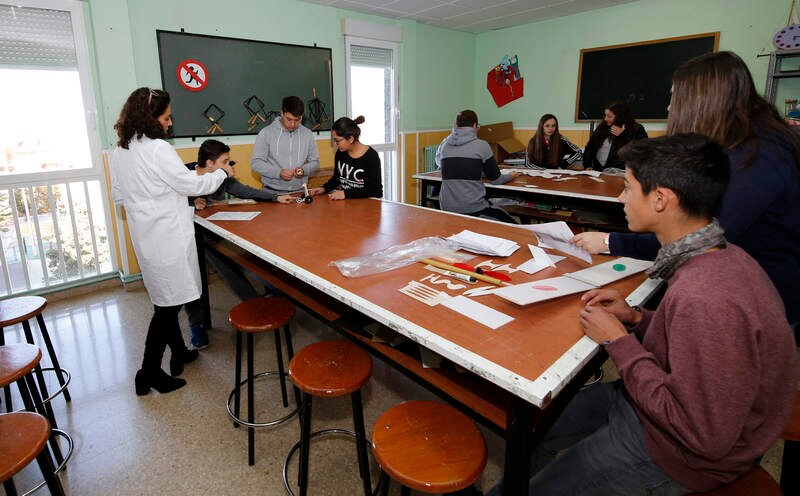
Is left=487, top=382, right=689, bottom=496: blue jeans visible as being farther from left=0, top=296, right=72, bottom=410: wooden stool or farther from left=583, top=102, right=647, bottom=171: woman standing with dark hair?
left=583, top=102, right=647, bottom=171: woman standing with dark hair

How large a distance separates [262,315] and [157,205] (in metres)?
0.77

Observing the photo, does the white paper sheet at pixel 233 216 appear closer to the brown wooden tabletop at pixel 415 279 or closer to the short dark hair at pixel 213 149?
the brown wooden tabletop at pixel 415 279

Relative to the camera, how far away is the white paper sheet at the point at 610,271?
1.45m

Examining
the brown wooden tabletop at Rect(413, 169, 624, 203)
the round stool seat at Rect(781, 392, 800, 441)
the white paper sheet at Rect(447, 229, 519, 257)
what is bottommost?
the round stool seat at Rect(781, 392, 800, 441)

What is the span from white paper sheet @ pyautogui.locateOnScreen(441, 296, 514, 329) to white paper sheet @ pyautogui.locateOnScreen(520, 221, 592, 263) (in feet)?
1.95

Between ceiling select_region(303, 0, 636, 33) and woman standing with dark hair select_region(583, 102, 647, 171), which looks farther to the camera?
ceiling select_region(303, 0, 636, 33)

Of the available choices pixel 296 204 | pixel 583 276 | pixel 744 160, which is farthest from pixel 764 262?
pixel 296 204

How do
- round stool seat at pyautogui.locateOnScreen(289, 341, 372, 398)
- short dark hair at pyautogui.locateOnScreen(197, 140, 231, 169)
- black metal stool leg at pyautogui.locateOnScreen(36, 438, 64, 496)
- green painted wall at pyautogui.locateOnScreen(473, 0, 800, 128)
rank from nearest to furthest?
1. black metal stool leg at pyautogui.locateOnScreen(36, 438, 64, 496)
2. round stool seat at pyautogui.locateOnScreen(289, 341, 372, 398)
3. short dark hair at pyautogui.locateOnScreen(197, 140, 231, 169)
4. green painted wall at pyautogui.locateOnScreen(473, 0, 800, 128)

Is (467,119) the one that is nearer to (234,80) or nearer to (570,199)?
(570,199)

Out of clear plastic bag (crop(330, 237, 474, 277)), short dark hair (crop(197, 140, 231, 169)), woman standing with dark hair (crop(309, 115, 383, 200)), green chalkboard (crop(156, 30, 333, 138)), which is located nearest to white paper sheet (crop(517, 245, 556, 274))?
clear plastic bag (crop(330, 237, 474, 277))

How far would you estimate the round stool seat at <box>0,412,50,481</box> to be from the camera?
1.06 metres

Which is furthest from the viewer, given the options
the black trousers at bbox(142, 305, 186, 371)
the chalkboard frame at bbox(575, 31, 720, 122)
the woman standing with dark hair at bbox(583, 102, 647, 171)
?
the chalkboard frame at bbox(575, 31, 720, 122)

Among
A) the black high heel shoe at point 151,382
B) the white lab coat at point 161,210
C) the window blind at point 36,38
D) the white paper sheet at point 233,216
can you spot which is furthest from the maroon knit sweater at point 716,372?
the window blind at point 36,38

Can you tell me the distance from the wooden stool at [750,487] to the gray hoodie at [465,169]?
103 inches
